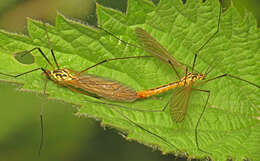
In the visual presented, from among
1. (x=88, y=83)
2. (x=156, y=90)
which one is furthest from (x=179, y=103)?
(x=88, y=83)

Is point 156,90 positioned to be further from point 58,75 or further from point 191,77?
point 58,75

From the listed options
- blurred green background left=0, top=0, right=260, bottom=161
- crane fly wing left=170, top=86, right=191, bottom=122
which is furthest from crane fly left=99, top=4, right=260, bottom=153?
blurred green background left=0, top=0, right=260, bottom=161

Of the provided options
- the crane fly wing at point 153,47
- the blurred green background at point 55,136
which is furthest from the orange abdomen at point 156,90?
the blurred green background at point 55,136

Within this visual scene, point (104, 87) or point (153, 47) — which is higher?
point (153, 47)

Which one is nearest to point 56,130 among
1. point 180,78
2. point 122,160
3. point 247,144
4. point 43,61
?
point 122,160

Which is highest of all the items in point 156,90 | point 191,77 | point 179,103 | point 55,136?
point 191,77

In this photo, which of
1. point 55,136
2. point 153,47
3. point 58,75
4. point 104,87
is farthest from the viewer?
point 55,136

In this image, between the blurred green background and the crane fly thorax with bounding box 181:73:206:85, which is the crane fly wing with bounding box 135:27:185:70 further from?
the blurred green background

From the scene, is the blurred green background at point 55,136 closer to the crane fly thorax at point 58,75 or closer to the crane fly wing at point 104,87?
the crane fly wing at point 104,87
